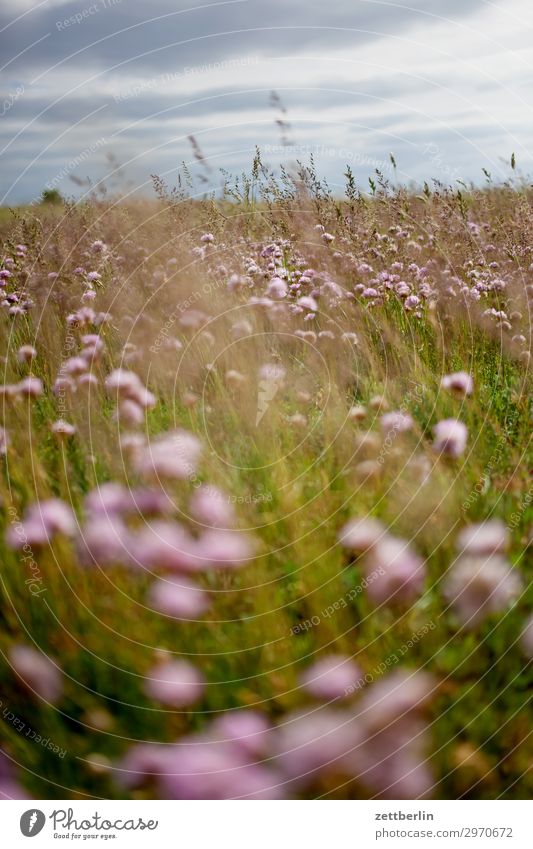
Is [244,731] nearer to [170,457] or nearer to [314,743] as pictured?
[314,743]

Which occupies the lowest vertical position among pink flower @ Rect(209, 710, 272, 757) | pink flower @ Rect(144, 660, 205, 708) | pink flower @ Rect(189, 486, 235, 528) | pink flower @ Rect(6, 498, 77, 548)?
pink flower @ Rect(209, 710, 272, 757)

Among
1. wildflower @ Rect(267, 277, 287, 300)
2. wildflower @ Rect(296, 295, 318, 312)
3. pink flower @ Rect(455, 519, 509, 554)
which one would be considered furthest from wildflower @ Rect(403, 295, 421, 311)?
pink flower @ Rect(455, 519, 509, 554)

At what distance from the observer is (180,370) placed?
2324 mm

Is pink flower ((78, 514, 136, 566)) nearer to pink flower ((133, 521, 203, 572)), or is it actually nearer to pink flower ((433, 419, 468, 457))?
pink flower ((133, 521, 203, 572))

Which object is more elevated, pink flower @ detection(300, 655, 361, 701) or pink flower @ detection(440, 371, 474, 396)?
pink flower @ detection(440, 371, 474, 396)

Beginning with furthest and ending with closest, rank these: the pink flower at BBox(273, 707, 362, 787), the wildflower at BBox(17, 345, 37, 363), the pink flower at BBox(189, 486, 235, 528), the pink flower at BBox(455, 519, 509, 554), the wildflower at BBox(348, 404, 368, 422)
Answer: the wildflower at BBox(17, 345, 37, 363) → the wildflower at BBox(348, 404, 368, 422) → the pink flower at BBox(189, 486, 235, 528) → the pink flower at BBox(455, 519, 509, 554) → the pink flower at BBox(273, 707, 362, 787)

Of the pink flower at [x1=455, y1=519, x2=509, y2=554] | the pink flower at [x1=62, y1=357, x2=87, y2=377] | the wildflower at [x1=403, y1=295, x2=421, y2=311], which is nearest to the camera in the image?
the pink flower at [x1=455, y1=519, x2=509, y2=554]

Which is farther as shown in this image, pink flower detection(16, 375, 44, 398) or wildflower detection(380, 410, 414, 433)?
pink flower detection(16, 375, 44, 398)

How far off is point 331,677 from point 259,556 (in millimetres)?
359

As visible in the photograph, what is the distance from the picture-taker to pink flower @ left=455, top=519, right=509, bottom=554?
1478mm

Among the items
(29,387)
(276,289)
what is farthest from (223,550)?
(276,289)

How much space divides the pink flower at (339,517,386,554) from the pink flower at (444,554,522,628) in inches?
7.4

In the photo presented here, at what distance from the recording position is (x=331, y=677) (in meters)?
1.27
